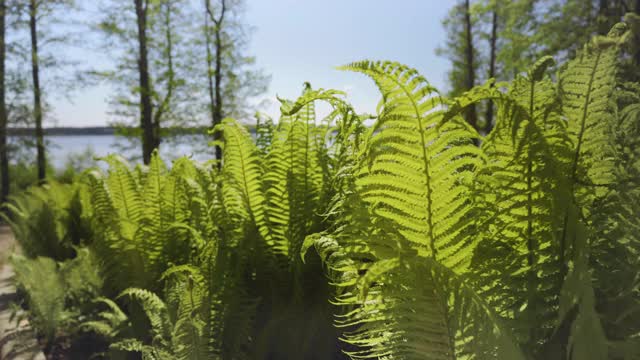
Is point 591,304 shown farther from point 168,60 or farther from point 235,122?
point 168,60

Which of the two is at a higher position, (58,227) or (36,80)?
(36,80)

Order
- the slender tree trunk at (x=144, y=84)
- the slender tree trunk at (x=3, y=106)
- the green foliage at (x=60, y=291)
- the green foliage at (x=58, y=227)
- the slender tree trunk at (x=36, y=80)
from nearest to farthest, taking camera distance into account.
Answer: the green foliage at (x=60, y=291) → the green foliage at (x=58, y=227) → the slender tree trunk at (x=3, y=106) → the slender tree trunk at (x=36, y=80) → the slender tree trunk at (x=144, y=84)

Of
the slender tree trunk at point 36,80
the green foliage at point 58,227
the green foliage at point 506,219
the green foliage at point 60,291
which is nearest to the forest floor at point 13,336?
the green foliage at point 60,291

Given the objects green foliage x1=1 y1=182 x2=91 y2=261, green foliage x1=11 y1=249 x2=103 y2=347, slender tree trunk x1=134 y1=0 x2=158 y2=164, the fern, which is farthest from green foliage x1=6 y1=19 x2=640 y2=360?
slender tree trunk x1=134 y1=0 x2=158 y2=164

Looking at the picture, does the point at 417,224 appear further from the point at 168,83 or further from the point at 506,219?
the point at 168,83

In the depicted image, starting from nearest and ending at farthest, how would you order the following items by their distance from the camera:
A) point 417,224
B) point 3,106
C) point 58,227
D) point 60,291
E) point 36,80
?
1. point 417,224
2. point 60,291
3. point 58,227
4. point 3,106
5. point 36,80

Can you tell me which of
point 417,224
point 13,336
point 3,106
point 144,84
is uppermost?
point 144,84

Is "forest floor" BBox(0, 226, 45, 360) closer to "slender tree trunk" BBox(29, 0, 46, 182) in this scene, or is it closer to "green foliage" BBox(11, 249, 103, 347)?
"green foliage" BBox(11, 249, 103, 347)

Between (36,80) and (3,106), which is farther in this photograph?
(36,80)

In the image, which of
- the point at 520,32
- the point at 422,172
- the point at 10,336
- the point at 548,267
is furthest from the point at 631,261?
the point at 520,32

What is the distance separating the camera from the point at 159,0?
17062mm

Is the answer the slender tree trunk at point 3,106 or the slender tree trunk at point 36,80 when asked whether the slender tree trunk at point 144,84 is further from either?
the slender tree trunk at point 3,106

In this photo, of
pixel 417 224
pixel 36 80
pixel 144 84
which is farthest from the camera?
pixel 144 84

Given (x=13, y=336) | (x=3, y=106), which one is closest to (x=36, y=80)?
(x=3, y=106)
